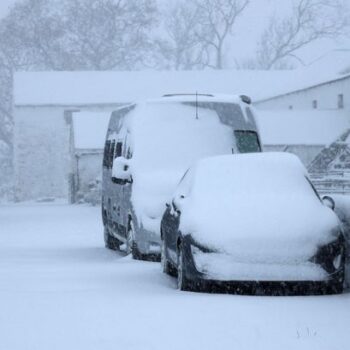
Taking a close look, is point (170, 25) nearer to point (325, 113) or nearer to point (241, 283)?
point (325, 113)

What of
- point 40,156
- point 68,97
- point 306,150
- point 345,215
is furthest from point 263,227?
point 68,97

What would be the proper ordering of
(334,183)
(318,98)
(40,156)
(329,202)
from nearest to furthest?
1. (329,202)
2. (334,183)
3. (318,98)
4. (40,156)

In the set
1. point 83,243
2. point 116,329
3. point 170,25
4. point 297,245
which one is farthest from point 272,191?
point 170,25

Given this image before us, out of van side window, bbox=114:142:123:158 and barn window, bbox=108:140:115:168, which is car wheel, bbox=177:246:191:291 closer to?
van side window, bbox=114:142:123:158

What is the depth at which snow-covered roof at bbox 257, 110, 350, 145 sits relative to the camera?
166 ft

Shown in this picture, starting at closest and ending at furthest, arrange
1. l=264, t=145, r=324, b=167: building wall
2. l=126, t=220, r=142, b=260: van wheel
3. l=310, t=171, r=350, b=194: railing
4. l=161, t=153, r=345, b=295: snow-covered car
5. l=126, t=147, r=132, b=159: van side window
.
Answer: l=161, t=153, r=345, b=295: snow-covered car → l=126, t=220, r=142, b=260: van wheel → l=126, t=147, r=132, b=159: van side window → l=310, t=171, r=350, b=194: railing → l=264, t=145, r=324, b=167: building wall

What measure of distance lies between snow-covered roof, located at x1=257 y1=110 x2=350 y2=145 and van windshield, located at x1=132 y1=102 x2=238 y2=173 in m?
35.4

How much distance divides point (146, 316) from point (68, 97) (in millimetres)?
54798

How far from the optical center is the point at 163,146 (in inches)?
574

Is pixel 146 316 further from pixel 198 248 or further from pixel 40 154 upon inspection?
pixel 40 154

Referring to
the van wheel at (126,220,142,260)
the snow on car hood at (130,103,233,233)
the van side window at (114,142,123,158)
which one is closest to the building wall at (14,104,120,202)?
the van side window at (114,142,123,158)

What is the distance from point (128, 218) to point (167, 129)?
150 centimetres

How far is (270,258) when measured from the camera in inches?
373

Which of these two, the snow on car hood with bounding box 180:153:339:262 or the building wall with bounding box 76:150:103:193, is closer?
the snow on car hood with bounding box 180:153:339:262
